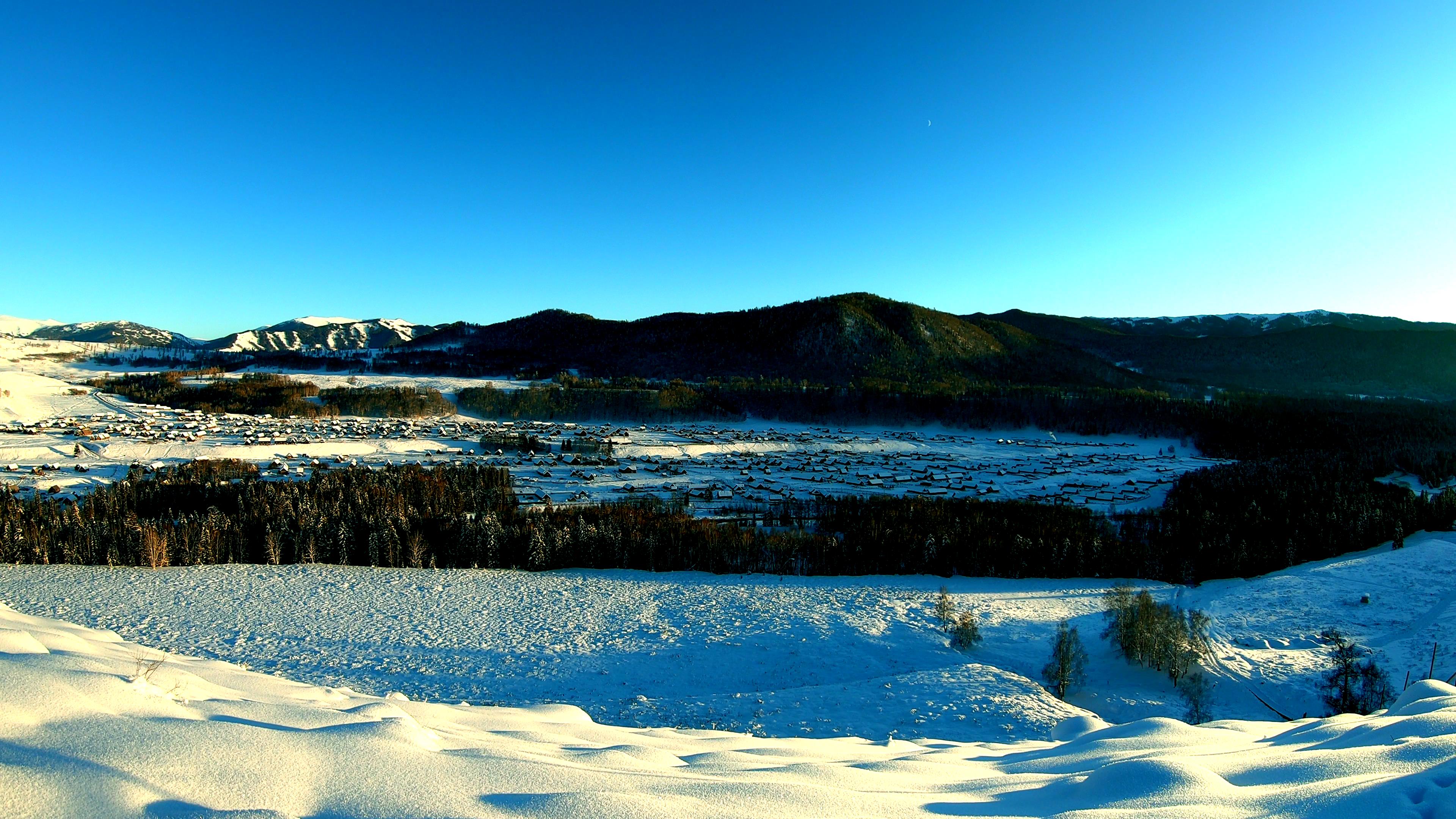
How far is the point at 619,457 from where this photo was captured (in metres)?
35.8

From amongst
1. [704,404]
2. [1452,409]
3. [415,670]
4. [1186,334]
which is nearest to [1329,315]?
[1186,334]

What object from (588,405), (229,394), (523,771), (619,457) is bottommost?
(619,457)

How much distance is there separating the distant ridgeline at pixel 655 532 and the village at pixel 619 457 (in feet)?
12.4

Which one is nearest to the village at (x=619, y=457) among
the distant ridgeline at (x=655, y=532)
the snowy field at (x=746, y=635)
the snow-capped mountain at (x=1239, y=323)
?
the distant ridgeline at (x=655, y=532)

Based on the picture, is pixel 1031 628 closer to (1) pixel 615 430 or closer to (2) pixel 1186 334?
(1) pixel 615 430

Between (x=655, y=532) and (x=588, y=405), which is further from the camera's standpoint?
(x=588, y=405)

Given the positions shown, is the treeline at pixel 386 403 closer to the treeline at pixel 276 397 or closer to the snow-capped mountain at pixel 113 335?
the treeline at pixel 276 397

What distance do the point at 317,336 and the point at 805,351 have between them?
14726cm

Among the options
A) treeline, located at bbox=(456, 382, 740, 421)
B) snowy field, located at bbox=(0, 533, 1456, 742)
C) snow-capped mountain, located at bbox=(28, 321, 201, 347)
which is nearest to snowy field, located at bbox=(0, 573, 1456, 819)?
snowy field, located at bbox=(0, 533, 1456, 742)

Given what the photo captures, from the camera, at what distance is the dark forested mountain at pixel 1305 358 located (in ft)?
276

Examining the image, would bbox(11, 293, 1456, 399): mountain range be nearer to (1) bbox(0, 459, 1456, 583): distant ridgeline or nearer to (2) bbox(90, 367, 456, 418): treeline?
(2) bbox(90, 367, 456, 418): treeline

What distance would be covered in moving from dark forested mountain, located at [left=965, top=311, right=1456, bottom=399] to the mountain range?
0.26 metres

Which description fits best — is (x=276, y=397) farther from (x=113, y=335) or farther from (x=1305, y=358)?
(x=113, y=335)

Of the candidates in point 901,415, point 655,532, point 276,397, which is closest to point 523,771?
point 655,532
